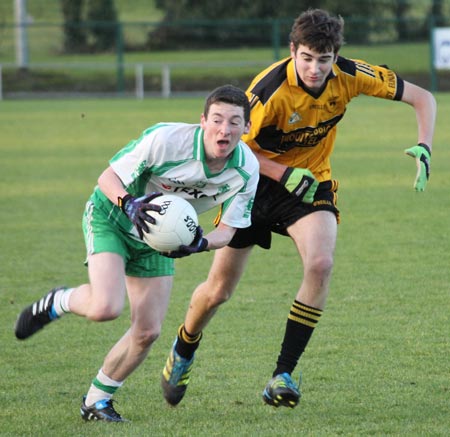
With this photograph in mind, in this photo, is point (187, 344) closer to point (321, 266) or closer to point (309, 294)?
point (309, 294)

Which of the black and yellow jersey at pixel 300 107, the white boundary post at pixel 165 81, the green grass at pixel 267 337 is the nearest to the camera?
the green grass at pixel 267 337

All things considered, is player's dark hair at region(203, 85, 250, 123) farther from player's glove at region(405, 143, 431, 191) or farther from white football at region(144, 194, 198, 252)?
player's glove at region(405, 143, 431, 191)

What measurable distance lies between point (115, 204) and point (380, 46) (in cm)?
3339

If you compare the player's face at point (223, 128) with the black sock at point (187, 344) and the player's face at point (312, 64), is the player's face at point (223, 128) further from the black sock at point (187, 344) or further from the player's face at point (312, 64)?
the black sock at point (187, 344)

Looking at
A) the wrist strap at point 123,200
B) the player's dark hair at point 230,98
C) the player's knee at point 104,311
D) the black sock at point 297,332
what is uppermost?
the player's dark hair at point 230,98

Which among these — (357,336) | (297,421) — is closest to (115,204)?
(297,421)

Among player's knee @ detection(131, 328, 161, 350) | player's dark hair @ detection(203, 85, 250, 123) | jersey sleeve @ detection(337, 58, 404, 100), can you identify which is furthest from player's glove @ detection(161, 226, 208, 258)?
jersey sleeve @ detection(337, 58, 404, 100)

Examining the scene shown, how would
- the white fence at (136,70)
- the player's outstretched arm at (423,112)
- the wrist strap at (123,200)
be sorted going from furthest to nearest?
the white fence at (136,70), the player's outstretched arm at (423,112), the wrist strap at (123,200)

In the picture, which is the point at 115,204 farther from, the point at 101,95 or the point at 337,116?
the point at 101,95

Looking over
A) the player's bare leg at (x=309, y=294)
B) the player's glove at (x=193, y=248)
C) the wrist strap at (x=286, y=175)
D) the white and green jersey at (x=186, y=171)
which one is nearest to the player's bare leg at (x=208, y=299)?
the player's bare leg at (x=309, y=294)

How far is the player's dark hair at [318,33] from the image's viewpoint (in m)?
5.48

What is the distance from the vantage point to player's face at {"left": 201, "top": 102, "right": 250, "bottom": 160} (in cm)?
493

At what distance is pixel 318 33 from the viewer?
17.9 ft

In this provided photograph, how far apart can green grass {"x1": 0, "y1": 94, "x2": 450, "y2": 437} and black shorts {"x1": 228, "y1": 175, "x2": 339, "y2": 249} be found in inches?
30.7
